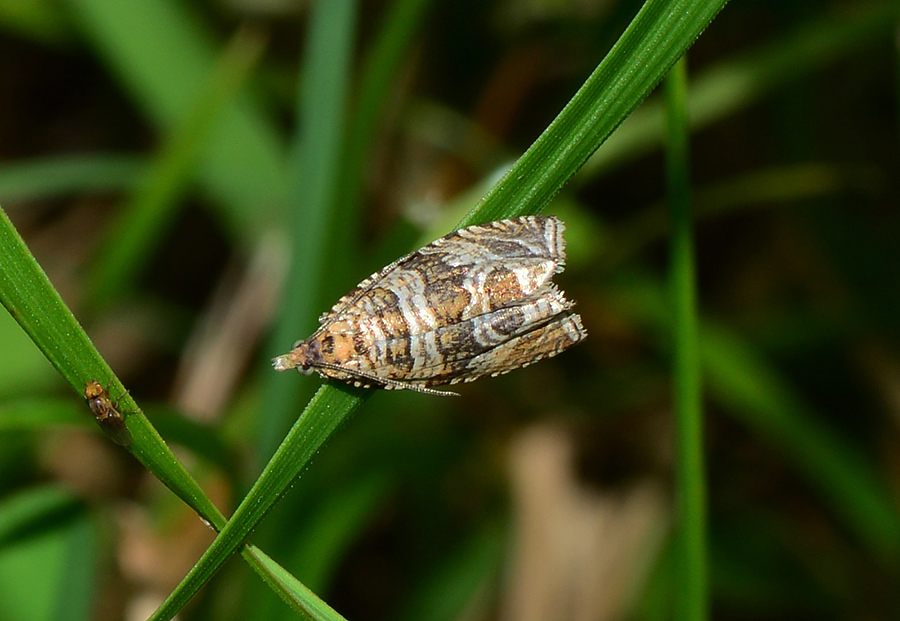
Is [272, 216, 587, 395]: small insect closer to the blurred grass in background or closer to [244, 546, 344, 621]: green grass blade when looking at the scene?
the blurred grass in background

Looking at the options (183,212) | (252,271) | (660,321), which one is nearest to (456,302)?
(660,321)

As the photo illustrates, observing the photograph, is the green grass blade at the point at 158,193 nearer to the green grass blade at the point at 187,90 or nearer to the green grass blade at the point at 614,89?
the green grass blade at the point at 187,90

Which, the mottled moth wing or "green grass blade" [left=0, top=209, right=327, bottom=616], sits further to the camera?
the mottled moth wing

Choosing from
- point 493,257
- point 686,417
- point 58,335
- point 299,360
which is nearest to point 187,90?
point 299,360

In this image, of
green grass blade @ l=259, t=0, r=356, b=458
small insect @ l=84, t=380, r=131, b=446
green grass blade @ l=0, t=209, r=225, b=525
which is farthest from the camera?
green grass blade @ l=259, t=0, r=356, b=458

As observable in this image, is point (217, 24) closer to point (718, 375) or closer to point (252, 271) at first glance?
point (252, 271)

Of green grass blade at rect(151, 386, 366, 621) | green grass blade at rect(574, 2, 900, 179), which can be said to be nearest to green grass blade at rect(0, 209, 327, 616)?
green grass blade at rect(151, 386, 366, 621)
